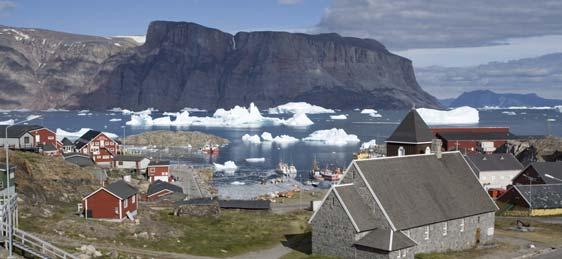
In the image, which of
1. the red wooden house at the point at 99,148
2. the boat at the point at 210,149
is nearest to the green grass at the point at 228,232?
the red wooden house at the point at 99,148

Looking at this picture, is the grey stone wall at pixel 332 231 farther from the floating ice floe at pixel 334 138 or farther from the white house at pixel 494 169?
the floating ice floe at pixel 334 138

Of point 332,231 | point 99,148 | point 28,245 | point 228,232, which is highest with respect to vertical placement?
point 28,245

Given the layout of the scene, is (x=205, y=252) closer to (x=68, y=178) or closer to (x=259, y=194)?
(x=68, y=178)

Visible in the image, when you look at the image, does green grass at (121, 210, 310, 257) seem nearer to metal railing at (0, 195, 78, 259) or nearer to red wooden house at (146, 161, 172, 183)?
metal railing at (0, 195, 78, 259)

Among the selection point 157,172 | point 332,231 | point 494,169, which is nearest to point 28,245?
point 332,231

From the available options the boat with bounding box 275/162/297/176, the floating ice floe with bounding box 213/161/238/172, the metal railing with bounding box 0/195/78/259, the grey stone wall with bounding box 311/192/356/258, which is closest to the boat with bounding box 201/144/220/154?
the floating ice floe with bounding box 213/161/238/172

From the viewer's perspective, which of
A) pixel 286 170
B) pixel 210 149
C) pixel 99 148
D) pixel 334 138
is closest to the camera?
pixel 99 148

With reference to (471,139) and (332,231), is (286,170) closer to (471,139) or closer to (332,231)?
(471,139)
